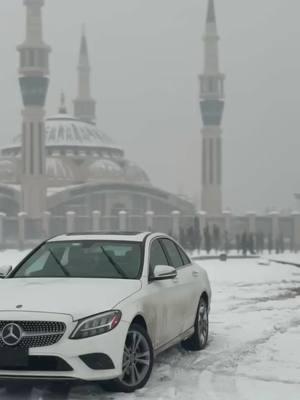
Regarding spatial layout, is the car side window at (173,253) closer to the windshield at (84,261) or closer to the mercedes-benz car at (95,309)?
the mercedes-benz car at (95,309)

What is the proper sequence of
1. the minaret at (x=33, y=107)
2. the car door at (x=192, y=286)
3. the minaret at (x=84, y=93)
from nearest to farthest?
the car door at (x=192, y=286)
the minaret at (x=33, y=107)
the minaret at (x=84, y=93)

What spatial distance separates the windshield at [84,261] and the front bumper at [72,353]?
1154 millimetres

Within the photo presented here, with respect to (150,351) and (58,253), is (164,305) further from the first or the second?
(58,253)

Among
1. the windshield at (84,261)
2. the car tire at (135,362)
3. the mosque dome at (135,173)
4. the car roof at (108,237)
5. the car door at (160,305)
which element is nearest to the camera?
the car tire at (135,362)

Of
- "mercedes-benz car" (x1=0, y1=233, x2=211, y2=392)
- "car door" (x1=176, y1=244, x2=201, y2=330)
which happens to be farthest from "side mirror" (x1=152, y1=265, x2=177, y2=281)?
"car door" (x1=176, y1=244, x2=201, y2=330)

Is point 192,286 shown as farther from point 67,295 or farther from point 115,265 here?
point 67,295

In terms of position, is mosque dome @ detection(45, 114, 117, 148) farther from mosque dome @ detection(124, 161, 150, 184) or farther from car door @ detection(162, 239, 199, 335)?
car door @ detection(162, 239, 199, 335)

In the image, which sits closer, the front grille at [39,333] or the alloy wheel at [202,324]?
the front grille at [39,333]

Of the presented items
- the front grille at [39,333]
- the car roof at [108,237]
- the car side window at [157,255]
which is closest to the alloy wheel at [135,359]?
the front grille at [39,333]

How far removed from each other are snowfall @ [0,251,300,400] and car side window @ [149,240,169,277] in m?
1.00

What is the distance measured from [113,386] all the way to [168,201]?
8735 cm

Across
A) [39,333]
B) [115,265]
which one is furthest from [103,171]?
[39,333]

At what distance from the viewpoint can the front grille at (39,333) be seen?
575cm

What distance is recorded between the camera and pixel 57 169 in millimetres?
96000
